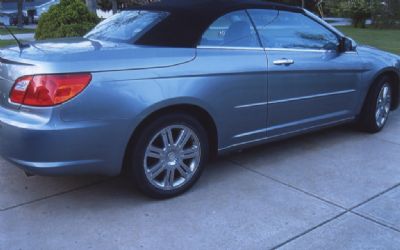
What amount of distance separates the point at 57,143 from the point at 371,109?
12.5 ft

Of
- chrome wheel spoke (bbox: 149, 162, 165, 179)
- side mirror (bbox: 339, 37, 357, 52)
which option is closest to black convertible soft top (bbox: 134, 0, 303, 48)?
chrome wheel spoke (bbox: 149, 162, 165, 179)

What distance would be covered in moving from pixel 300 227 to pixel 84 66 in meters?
1.90

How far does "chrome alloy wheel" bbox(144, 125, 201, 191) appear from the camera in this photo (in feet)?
12.6

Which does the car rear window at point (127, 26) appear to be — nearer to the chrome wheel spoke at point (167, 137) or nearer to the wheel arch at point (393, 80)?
the chrome wheel spoke at point (167, 137)

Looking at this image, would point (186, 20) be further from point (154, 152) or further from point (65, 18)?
point (65, 18)

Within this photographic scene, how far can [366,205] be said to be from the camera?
392 cm

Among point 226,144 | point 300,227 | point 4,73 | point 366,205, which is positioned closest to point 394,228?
point 366,205

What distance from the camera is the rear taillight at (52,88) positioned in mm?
3312

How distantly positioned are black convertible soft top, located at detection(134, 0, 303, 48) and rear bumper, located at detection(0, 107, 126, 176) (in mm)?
875

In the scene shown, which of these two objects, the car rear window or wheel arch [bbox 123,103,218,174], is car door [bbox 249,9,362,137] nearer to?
wheel arch [bbox 123,103,218,174]

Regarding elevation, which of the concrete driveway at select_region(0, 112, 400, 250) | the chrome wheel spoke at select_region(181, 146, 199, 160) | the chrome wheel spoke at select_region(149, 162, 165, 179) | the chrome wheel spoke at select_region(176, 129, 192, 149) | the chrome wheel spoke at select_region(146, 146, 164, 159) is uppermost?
the chrome wheel spoke at select_region(176, 129, 192, 149)

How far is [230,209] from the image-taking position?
379 cm

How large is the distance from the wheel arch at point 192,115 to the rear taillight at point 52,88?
53 centimetres

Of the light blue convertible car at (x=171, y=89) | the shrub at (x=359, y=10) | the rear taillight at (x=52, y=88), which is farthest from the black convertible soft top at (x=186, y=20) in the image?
the shrub at (x=359, y=10)
